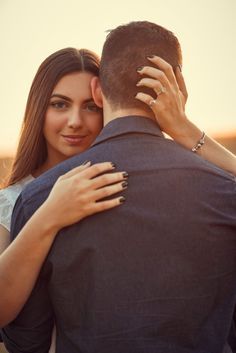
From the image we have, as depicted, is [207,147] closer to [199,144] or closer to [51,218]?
[199,144]

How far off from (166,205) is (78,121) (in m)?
1.39

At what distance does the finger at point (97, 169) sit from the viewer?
1754 mm

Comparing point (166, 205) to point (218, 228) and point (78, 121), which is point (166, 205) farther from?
point (78, 121)

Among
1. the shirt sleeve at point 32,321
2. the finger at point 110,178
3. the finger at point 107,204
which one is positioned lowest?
the shirt sleeve at point 32,321

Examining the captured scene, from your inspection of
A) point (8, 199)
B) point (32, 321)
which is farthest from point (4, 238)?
point (32, 321)

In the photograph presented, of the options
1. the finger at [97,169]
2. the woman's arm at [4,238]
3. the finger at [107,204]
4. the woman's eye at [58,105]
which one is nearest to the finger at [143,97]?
the finger at [97,169]

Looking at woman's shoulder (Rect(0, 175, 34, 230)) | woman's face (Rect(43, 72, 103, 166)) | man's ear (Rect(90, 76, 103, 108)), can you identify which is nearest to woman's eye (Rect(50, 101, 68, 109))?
woman's face (Rect(43, 72, 103, 166))

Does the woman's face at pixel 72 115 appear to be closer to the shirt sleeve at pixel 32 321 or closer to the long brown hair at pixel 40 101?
the long brown hair at pixel 40 101

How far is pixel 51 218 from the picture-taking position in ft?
5.85

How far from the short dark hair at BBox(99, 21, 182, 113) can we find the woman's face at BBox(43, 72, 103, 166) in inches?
39.1

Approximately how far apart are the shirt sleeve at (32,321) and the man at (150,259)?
104mm

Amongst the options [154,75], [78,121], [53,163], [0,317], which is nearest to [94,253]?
[0,317]

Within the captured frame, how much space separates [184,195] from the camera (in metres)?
1.74

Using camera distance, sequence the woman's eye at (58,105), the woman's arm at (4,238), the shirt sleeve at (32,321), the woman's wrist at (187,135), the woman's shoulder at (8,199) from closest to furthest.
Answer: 1. the shirt sleeve at (32,321)
2. the woman's wrist at (187,135)
3. the woman's arm at (4,238)
4. the woman's shoulder at (8,199)
5. the woman's eye at (58,105)
